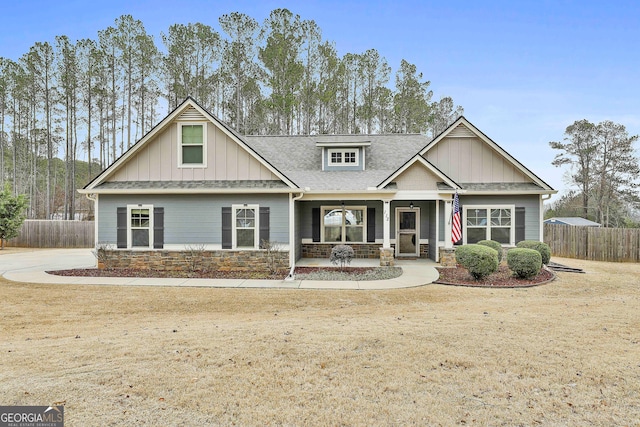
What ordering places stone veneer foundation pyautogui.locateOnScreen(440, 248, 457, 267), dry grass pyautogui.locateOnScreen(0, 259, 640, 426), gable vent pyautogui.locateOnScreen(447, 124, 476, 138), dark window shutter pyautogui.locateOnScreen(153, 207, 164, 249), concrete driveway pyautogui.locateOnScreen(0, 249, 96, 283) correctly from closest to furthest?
dry grass pyautogui.locateOnScreen(0, 259, 640, 426), concrete driveway pyautogui.locateOnScreen(0, 249, 96, 283), dark window shutter pyautogui.locateOnScreen(153, 207, 164, 249), stone veneer foundation pyautogui.locateOnScreen(440, 248, 457, 267), gable vent pyautogui.locateOnScreen(447, 124, 476, 138)

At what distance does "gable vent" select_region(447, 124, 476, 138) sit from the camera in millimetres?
14305

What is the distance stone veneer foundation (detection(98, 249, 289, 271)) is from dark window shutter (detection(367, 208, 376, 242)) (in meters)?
4.08

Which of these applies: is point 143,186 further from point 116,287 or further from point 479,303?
point 479,303

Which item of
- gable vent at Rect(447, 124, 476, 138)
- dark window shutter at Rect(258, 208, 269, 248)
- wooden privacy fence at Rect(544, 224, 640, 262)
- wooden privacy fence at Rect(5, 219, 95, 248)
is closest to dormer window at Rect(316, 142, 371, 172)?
gable vent at Rect(447, 124, 476, 138)

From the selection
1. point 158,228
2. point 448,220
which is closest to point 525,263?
point 448,220

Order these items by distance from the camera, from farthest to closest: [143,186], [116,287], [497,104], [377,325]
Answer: [497,104] → [143,186] → [116,287] → [377,325]

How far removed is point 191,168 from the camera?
41.3ft

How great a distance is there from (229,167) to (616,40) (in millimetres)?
19733

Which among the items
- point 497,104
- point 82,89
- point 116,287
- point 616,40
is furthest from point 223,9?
point 616,40

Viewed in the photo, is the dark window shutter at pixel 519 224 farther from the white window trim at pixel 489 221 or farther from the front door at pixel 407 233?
the front door at pixel 407 233

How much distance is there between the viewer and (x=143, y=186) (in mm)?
12344

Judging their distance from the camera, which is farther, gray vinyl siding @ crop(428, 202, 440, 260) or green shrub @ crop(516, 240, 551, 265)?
gray vinyl siding @ crop(428, 202, 440, 260)

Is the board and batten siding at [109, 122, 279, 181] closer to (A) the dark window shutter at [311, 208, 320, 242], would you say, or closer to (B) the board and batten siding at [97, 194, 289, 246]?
(B) the board and batten siding at [97, 194, 289, 246]

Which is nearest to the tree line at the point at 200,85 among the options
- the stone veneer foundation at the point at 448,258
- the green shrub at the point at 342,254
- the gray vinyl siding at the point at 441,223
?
the gray vinyl siding at the point at 441,223
